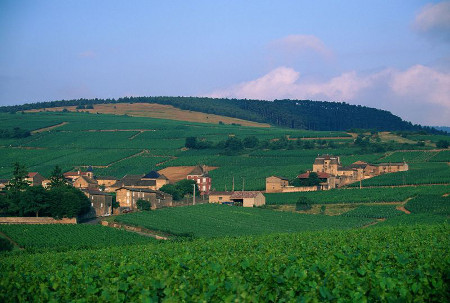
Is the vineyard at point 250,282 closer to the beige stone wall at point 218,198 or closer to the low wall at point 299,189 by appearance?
the beige stone wall at point 218,198

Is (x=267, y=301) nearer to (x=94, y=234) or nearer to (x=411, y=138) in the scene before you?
(x=94, y=234)

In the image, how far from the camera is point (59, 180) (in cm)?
8194

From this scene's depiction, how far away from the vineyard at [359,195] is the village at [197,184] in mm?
3221

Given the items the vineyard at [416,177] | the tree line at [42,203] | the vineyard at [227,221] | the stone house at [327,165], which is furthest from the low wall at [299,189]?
the tree line at [42,203]

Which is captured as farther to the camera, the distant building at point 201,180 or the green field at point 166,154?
the green field at point 166,154

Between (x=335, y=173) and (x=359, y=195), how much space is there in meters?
19.7

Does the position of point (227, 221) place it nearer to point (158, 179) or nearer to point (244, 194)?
point (244, 194)

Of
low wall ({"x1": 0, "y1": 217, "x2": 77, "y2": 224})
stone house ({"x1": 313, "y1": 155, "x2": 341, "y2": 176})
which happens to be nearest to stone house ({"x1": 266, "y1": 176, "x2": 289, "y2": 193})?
stone house ({"x1": 313, "y1": 155, "x2": 341, "y2": 176})

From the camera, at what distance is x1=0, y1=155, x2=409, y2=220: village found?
7988 cm

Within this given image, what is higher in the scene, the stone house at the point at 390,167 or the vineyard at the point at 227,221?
the stone house at the point at 390,167

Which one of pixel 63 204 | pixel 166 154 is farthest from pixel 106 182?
pixel 63 204

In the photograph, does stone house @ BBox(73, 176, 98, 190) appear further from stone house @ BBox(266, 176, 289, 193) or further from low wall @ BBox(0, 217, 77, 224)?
low wall @ BBox(0, 217, 77, 224)

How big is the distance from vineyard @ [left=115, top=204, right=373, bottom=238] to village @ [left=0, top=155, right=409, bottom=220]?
21.5 feet

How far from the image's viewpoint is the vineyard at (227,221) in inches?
2340
